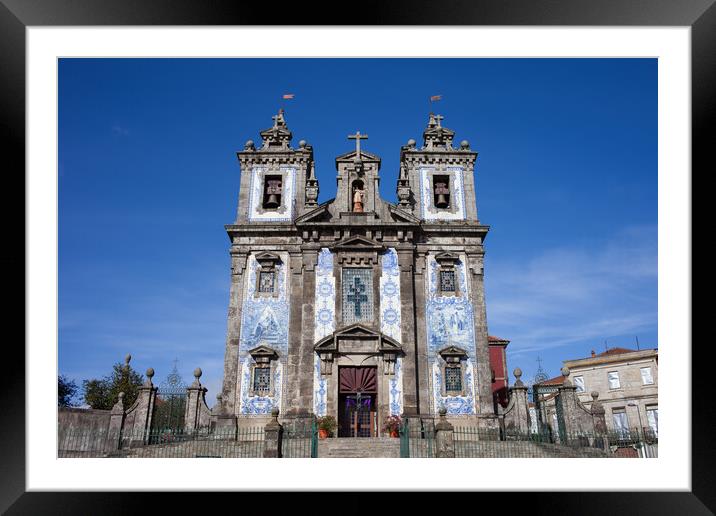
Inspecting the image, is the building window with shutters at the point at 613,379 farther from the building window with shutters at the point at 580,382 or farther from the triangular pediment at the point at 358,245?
the triangular pediment at the point at 358,245

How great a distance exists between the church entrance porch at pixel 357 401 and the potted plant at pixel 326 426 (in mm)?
747

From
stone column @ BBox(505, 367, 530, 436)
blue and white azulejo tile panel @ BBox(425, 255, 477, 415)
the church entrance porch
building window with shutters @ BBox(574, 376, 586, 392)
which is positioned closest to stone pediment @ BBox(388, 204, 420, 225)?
blue and white azulejo tile panel @ BBox(425, 255, 477, 415)

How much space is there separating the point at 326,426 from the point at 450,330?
20.6 ft

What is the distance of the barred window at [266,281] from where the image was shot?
22812 mm

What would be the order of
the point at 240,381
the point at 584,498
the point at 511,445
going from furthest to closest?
1. the point at 240,381
2. the point at 511,445
3. the point at 584,498

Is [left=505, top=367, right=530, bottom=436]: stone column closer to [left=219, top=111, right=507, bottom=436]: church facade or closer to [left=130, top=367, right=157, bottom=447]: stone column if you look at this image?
[left=219, top=111, right=507, bottom=436]: church facade

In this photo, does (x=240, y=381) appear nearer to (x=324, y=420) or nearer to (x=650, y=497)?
(x=324, y=420)

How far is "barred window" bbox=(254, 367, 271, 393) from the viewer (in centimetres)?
2120

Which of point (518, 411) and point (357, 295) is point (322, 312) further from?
point (518, 411)

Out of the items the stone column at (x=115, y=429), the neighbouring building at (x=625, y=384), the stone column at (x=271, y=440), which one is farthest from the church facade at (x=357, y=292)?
the neighbouring building at (x=625, y=384)

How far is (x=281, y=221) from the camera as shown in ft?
78.9

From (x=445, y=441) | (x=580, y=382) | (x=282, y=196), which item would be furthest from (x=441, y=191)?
(x=580, y=382)
